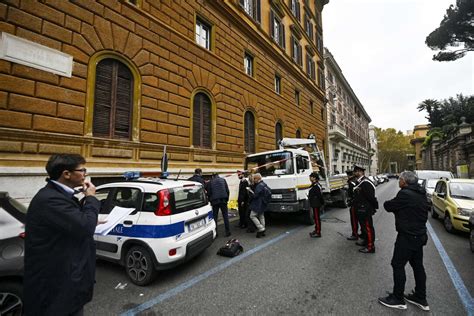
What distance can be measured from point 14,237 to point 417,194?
17.0 ft

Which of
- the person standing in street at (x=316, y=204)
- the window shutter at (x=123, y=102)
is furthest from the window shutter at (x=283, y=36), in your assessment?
the person standing in street at (x=316, y=204)

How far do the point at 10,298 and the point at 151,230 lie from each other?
1.64m

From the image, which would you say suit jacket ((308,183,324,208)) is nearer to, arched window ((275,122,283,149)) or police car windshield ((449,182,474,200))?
police car windshield ((449,182,474,200))

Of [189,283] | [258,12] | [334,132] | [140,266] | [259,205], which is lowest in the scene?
[189,283]

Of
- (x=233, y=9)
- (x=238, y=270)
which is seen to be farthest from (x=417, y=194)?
(x=233, y=9)

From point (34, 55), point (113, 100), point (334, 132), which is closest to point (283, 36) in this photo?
point (113, 100)

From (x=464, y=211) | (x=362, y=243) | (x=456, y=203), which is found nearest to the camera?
(x=362, y=243)

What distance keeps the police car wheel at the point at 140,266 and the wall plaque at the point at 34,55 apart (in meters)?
5.59

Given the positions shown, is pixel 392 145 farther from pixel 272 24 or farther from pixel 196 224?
pixel 196 224

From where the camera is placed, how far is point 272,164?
7.84m

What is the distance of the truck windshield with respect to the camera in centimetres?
753

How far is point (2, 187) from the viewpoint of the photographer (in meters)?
5.20

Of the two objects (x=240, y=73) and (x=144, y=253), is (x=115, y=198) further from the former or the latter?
(x=240, y=73)

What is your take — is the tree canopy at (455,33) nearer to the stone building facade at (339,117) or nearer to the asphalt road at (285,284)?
the stone building facade at (339,117)
